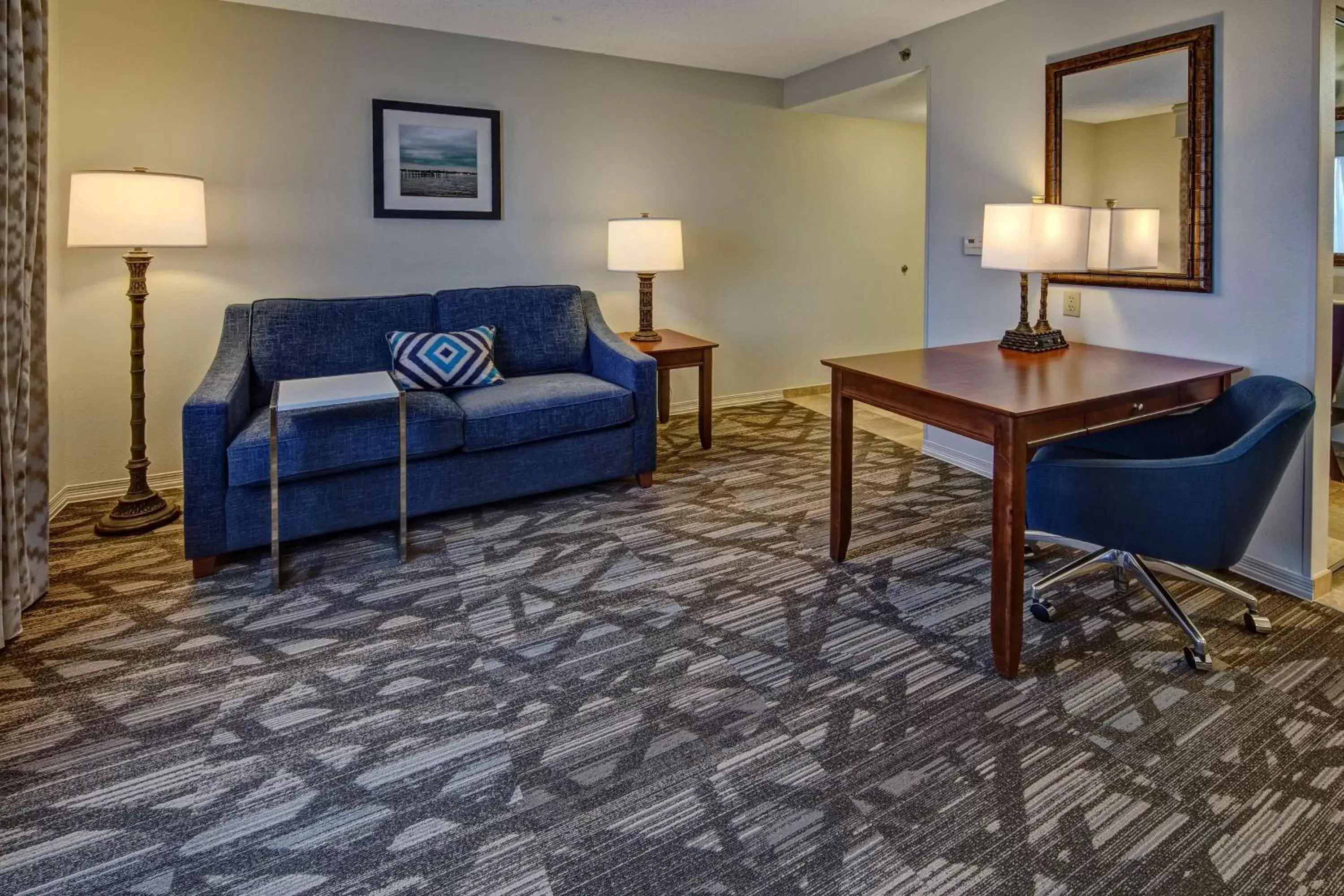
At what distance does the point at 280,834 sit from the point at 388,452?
66.1 inches

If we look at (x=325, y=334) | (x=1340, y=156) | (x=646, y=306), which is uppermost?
(x=1340, y=156)

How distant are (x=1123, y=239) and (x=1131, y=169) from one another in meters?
0.26

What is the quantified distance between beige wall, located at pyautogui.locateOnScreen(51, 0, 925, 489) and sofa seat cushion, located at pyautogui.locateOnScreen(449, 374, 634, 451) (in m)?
1.08

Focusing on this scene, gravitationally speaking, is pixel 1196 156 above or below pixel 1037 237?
above

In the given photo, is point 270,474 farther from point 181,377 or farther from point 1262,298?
point 1262,298

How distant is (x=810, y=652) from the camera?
7.17 ft

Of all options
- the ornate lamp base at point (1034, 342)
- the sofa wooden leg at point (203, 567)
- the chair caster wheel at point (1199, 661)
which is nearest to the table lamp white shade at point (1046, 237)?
the ornate lamp base at point (1034, 342)

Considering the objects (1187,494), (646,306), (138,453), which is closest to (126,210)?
(138,453)

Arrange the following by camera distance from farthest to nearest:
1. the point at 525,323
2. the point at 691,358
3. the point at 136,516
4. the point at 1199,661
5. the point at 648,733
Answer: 1. the point at 691,358
2. the point at 525,323
3. the point at 136,516
4. the point at 1199,661
5. the point at 648,733

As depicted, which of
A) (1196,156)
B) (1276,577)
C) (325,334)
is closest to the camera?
(1276,577)

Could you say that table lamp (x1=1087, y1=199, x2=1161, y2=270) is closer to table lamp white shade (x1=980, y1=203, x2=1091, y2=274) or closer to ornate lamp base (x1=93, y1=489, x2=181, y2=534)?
table lamp white shade (x1=980, y1=203, x2=1091, y2=274)

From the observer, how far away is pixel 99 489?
357cm

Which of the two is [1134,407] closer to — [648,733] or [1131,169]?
[1131,169]

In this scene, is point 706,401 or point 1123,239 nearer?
point 1123,239
